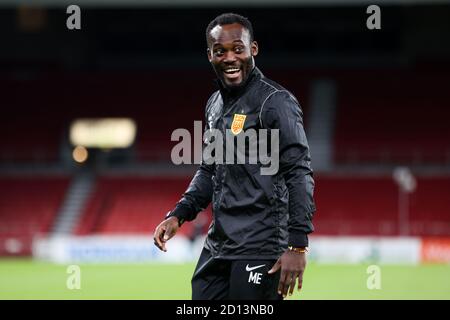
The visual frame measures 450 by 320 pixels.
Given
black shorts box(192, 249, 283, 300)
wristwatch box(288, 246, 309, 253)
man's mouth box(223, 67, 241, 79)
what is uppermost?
man's mouth box(223, 67, 241, 79)

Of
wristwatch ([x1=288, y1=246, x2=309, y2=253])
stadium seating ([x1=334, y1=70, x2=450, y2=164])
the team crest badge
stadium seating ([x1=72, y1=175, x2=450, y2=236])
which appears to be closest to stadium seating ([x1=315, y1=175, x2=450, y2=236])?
stadium seating ([x1=72, y1=175, x2=450, y2=236])

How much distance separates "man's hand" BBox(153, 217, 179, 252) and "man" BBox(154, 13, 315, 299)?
0.32 m

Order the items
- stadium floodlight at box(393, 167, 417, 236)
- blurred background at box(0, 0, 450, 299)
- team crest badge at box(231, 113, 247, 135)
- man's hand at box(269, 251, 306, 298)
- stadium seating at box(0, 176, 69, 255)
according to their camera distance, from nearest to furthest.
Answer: man's hand at box(269, 251, 306, 298) < team crest badge at box(231, 113, 247, 135) < blurred background at box(0, 0, 450, 299) < stadium floodlight at box(393, 167, 417, 236) < stadium seating at box(0, 176, 69, 255)

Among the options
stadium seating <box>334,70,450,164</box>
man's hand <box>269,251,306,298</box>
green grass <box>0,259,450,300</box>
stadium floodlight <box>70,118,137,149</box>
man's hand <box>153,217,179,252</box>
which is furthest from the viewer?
stadium floodlight <box>70,118,137,149</box>

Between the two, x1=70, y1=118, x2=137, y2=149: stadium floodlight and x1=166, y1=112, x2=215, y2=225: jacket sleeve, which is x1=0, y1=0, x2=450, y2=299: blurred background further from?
x1=166, y1=112, x2=215, y2=225: jacket sleeve

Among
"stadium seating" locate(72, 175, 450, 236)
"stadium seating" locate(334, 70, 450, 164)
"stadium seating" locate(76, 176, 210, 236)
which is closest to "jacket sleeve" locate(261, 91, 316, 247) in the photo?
"stadium seating" locate(72, 175, 450, 236)

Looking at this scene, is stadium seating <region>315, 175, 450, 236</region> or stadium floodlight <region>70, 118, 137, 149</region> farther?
stadium floodlight <region>70, 118, 137, 149</region>

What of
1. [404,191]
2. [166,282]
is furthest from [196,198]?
[404,191]

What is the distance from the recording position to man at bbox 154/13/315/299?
17.7ft

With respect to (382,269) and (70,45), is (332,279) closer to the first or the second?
(382,269)

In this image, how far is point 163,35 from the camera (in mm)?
36781

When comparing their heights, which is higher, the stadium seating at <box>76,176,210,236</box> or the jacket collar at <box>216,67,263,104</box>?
the jacket collar at <box>216,67,263,104</box>

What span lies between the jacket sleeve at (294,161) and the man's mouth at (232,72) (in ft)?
0.84
